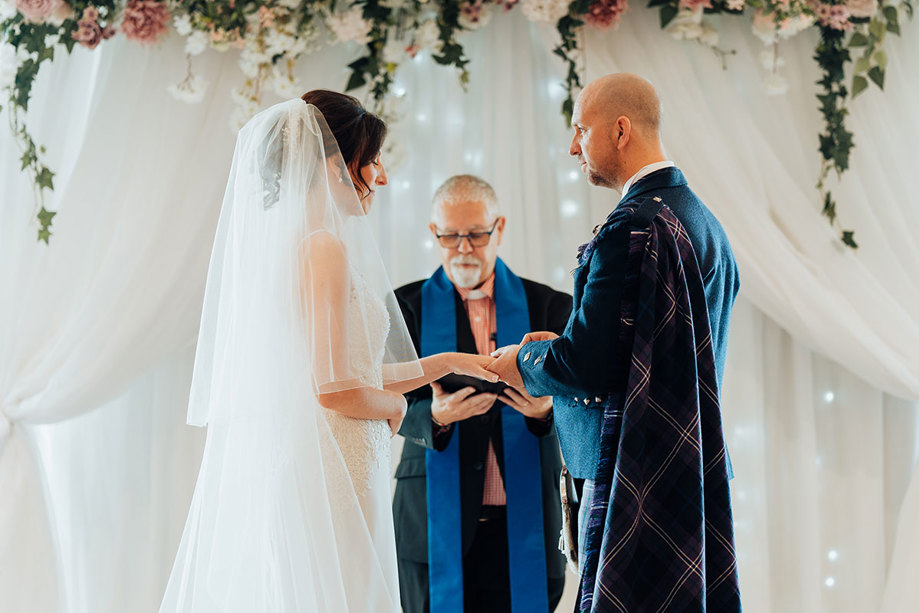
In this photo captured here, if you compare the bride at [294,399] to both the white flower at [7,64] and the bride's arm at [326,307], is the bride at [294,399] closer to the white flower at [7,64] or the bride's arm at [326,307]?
the bride's arm at [326,307]

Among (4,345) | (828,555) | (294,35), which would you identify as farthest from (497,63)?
(828,555)

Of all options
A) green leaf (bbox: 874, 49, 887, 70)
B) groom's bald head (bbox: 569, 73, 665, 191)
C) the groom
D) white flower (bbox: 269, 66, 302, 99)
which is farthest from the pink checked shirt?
green leaf (bbox: 874, 49, 887, 70)

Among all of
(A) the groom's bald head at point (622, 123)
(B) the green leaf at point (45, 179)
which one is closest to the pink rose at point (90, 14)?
(B) the green leaf at point (45, 179)

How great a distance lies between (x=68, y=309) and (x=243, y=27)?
1.23m

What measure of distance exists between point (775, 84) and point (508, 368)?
67.3 inches

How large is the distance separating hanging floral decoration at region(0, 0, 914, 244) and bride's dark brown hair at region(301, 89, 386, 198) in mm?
1165

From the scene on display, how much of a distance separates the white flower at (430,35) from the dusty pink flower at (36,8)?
131cm

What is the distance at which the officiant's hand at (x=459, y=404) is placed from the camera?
8.86ft

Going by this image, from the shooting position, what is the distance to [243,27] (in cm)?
331

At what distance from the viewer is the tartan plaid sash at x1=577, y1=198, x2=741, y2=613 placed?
201 cm

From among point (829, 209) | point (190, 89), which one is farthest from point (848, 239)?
point (190, 89)

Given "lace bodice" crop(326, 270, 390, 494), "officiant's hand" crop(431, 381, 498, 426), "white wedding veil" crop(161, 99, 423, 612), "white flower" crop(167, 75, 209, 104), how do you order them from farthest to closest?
"white flower" crop(167, 75, 209, 104) → "officiant's hand" crop(431, 381, 498, 426) → "lace bodice" crop(326, 270, 390, 494) → "white wedding veil" crop(161, 99, 423, 612)

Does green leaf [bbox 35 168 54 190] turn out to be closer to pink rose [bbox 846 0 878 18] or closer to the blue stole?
the blue stole

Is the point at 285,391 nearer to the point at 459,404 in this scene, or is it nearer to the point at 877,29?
the point at 459,404
